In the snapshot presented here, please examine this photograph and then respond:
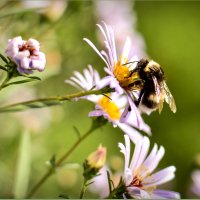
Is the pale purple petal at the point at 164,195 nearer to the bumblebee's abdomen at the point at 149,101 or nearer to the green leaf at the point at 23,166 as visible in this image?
the bumblebee's abdomen at the point at 149,101

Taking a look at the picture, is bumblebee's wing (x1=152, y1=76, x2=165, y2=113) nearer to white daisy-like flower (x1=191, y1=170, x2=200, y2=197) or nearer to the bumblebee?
the bumblebee

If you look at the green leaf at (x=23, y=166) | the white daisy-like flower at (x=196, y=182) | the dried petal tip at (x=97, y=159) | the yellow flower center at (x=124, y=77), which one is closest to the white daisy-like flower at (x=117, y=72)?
the yellow flower center at (x=124, y=77)

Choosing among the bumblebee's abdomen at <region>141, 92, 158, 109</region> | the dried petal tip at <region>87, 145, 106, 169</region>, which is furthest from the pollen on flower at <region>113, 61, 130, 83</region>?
the dried petal tip at <region>87, 145, 106, 169</region>

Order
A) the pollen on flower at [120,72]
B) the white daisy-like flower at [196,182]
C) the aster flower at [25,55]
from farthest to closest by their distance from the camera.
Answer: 1. the white daisy-like flower at [196,182]
2. the pollen on flower at [120,72]
3. the aster flower at [25,55]

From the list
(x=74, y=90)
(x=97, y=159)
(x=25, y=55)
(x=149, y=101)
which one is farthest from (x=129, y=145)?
(x=74, y=90)

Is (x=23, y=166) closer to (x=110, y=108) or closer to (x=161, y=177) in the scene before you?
(x=110, y=108)

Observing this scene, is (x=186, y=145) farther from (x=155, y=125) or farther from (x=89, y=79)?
(x=89, y=79)

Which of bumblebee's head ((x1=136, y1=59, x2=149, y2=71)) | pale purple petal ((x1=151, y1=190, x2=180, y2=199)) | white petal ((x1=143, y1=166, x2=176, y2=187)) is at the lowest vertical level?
pale purple petal ((x1=151, y1=190, x2=180, y2=199))

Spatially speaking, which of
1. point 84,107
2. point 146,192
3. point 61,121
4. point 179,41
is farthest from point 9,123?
point 179,41
